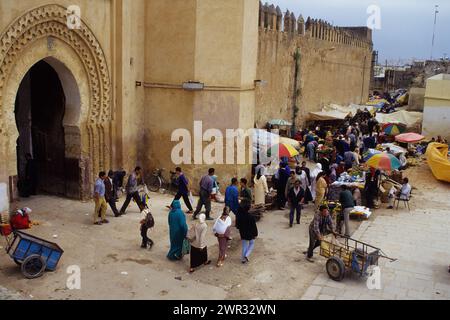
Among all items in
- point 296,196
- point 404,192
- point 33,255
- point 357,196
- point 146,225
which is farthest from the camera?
point 404,192

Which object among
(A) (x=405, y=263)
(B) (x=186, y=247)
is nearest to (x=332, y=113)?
(A) (x=405, y=263)

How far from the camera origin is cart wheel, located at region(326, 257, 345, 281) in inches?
329

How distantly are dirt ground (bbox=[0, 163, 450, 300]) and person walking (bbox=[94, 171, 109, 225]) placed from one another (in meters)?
0.24

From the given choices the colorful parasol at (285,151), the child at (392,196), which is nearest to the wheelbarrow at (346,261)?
the child at (392,196)

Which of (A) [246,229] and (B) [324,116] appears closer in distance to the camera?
(A) [246,229]

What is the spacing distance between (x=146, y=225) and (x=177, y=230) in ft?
2.16

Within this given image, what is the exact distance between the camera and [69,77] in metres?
11.6

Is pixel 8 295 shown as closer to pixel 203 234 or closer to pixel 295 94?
pixel 203 234

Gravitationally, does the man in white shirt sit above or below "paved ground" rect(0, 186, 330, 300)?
above

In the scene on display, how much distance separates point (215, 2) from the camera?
13305 millimetres

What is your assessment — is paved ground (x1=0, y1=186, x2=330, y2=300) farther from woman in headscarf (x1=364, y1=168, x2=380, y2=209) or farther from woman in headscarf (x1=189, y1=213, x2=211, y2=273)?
woman in headscarf (x1=364, y1=168, x2=380, y2=209)

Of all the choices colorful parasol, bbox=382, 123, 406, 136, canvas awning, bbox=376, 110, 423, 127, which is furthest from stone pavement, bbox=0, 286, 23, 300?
canvas awning, bbox=376, 110, 423, 127
